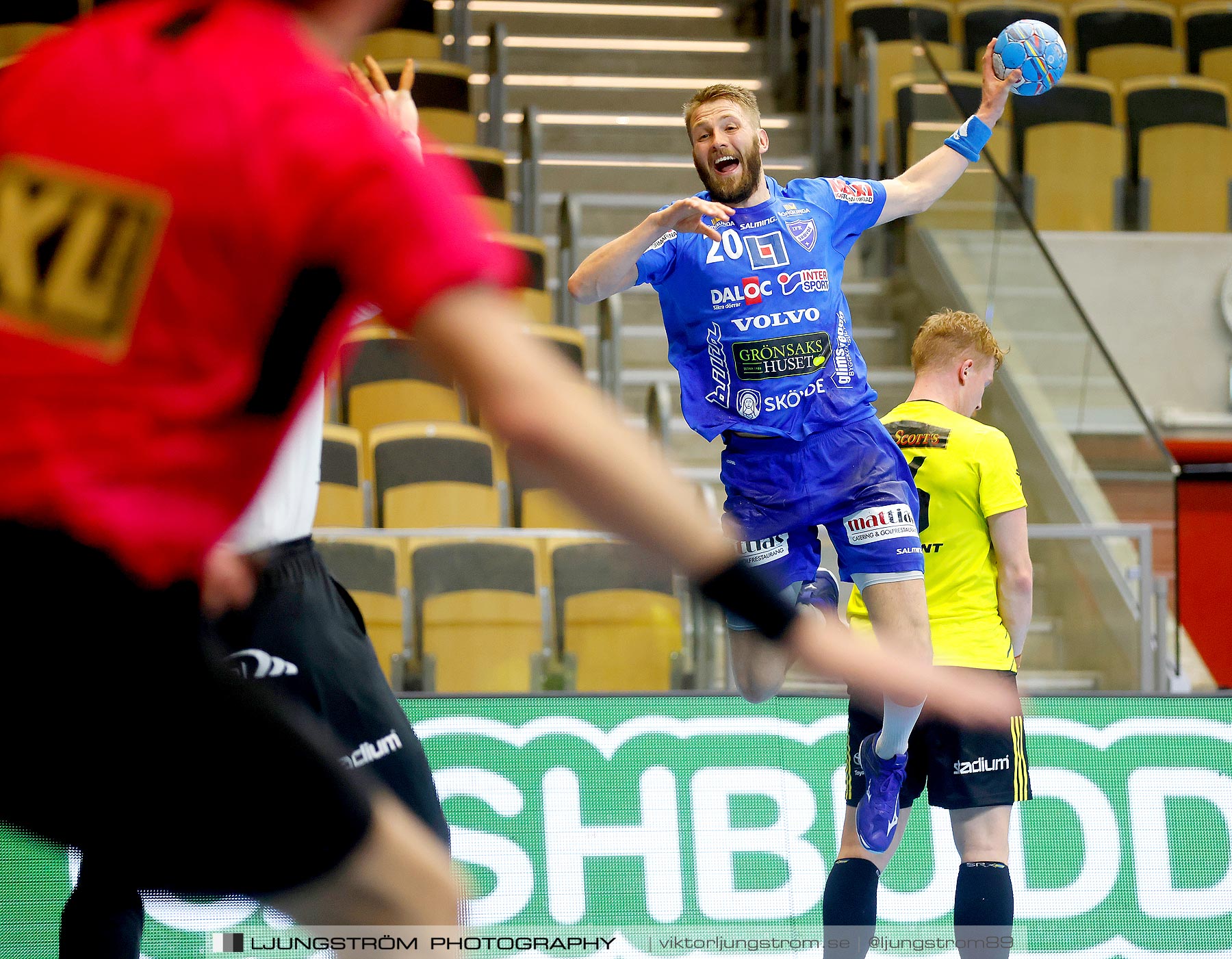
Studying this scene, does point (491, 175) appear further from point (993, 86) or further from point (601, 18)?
point (993, 86)

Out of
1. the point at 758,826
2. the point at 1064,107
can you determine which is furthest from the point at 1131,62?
the point at 758,826

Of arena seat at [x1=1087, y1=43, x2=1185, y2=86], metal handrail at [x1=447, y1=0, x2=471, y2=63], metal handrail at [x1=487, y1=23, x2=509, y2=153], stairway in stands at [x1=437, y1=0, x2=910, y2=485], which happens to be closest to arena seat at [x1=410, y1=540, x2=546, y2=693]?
stairway in stands at [x1=437, y1=0, x2=910, y2=485]

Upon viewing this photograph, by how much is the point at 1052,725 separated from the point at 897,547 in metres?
1.48

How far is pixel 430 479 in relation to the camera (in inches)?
292

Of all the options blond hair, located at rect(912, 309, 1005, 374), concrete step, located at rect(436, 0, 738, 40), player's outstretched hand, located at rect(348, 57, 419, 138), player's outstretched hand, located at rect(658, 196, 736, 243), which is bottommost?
blond hair, located at rect(912, 309, 1005, 374)

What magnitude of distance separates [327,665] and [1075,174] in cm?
913

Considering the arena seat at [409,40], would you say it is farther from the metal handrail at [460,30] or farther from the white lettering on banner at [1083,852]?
the white lettering on banner at [1083,852]

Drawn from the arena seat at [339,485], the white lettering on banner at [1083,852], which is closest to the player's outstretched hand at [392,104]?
the white lettering on banner at [1083,852]

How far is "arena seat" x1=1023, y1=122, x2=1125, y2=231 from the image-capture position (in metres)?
10.3

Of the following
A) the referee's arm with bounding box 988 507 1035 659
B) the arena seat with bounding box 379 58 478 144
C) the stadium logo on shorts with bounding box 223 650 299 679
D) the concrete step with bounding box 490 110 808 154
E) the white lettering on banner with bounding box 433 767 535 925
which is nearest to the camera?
the stadium logo on shorts with bounding box 223 650 299 679

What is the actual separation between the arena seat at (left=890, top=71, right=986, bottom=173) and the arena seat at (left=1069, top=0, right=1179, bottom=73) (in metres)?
2.12

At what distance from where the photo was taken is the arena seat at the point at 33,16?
9836mm

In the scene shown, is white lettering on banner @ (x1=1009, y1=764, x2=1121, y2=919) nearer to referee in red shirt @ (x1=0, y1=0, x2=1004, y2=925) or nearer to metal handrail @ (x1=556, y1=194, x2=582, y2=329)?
referee in red shirt @ (x1=0, y1=0, x2=1004, y2=925)

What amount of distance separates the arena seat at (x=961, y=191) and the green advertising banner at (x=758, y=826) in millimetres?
3356
